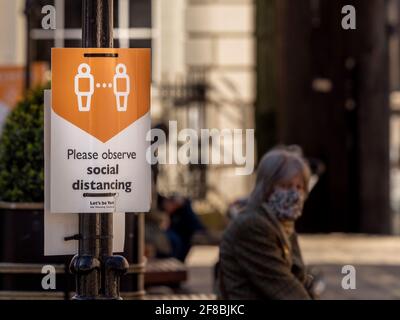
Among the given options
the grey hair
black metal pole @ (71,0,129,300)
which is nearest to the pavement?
the grey hair

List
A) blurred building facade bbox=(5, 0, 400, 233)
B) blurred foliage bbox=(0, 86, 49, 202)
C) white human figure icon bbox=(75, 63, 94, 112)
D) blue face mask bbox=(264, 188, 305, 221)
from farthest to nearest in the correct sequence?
1. blurred building facade bbox=(5, 0, 400, 233)
2. blurred foliage bbox=(0, 86, 49, 202)
3. blue face mask bbox=(264, 188, 305, 221)
4. white human figure icon bbox=(75, 63, 94, 112)

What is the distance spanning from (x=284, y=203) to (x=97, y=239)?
5.58ft

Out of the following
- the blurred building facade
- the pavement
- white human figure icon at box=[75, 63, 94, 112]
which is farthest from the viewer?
the blurred building facade

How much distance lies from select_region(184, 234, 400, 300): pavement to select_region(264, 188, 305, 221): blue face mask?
6.22 metres

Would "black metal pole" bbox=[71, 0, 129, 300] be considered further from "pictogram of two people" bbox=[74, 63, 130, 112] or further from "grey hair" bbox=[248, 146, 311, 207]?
"grey hair" bbox=[248, 146, 311, 207]

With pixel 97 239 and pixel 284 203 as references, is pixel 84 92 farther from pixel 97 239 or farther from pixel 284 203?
pixel 284 203

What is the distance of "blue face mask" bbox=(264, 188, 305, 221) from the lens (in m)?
6.08

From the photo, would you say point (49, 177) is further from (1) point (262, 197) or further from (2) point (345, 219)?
(2) point (345, 219)

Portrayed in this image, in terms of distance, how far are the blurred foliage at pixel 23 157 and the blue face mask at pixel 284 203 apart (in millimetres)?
2172

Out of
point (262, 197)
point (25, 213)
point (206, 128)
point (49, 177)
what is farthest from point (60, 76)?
point (206, 128)

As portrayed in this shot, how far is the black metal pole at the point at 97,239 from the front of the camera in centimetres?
456

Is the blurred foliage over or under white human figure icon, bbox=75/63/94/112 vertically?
under

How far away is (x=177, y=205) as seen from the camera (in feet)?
50.7
